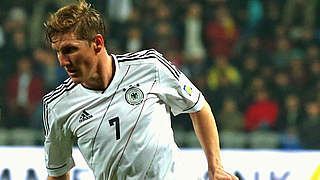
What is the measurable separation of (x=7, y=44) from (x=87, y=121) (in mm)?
5794

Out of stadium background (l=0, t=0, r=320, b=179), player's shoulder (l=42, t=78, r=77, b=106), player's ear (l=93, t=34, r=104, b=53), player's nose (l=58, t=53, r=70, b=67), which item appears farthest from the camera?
stadium background (l=0, t=0, r=320, b=179)

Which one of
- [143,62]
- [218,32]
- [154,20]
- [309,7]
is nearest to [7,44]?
[154,20]

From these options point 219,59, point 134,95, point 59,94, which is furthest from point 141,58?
point 219,59

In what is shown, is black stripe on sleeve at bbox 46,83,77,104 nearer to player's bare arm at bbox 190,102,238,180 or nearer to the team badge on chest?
the team badge on chest

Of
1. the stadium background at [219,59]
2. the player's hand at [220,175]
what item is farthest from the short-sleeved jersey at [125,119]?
the stadium background at [219,59]

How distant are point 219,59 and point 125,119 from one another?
5.86 metres

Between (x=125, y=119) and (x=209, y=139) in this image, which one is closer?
(x=125, y=119)

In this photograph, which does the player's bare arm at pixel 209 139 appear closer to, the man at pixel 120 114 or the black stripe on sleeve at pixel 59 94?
the man at pixel 120 114

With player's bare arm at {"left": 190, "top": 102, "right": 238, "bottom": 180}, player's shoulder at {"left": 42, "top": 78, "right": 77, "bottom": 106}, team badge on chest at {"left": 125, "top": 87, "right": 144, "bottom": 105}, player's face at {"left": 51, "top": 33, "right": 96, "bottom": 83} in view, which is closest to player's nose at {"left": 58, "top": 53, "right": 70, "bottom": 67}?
player's face at {"left": 51, "top": 33, "right": 96, "bottom": 83}

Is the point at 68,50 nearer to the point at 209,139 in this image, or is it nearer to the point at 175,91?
the point at 175,91

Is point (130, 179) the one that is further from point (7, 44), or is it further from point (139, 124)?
point (7, 44)

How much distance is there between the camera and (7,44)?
8891 mm

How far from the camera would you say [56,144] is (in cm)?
334

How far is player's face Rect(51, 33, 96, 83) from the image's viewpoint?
3070mm
